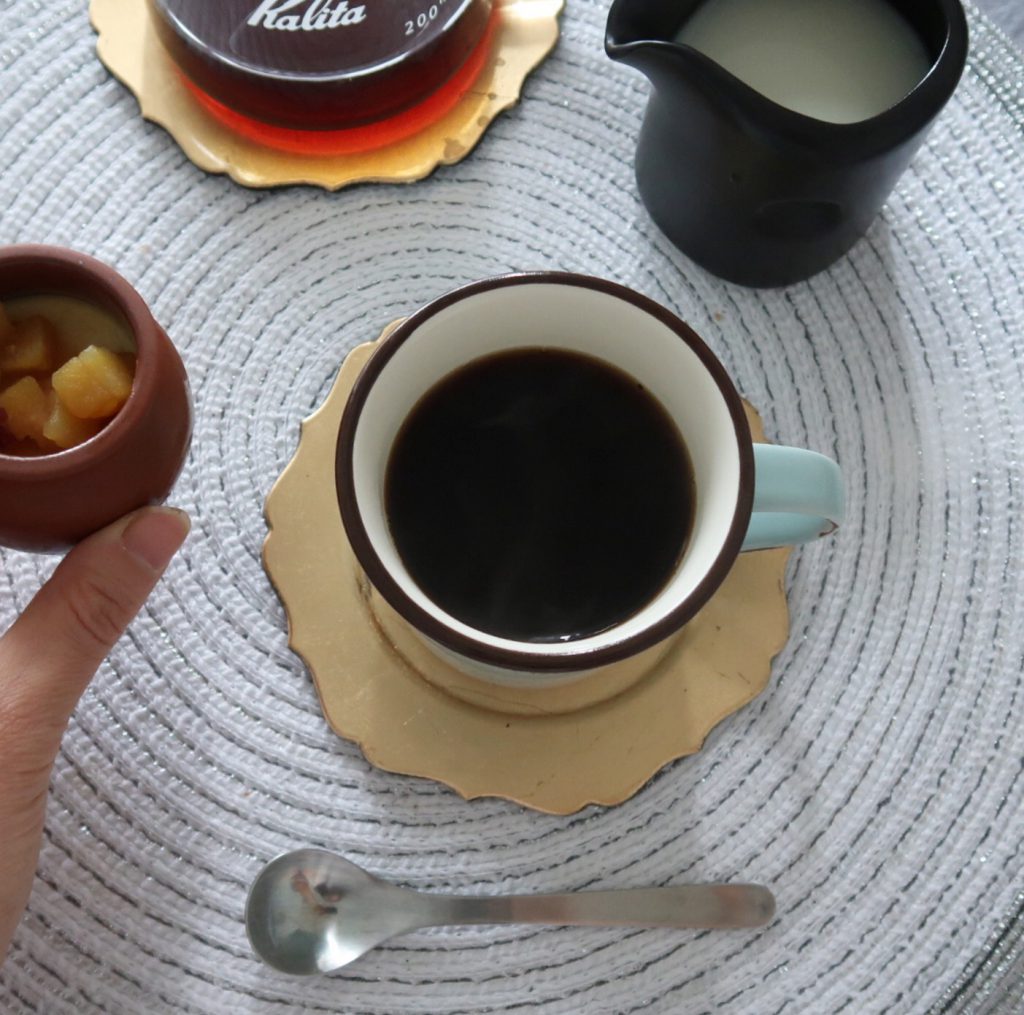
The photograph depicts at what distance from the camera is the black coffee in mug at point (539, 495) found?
1.87ft

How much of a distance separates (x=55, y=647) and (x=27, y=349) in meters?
0.16

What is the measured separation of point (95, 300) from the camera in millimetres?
511

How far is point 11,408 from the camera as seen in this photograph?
49 cm

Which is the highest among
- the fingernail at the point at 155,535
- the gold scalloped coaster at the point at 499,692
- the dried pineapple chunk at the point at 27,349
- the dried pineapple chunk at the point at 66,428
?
the dried pineapple chunk at the point at 27,349

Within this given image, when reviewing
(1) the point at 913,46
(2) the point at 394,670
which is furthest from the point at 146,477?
(1) the point at 913,46

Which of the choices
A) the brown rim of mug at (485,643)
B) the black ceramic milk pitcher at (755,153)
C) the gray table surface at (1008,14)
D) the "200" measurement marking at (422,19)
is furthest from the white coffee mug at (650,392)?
the gray table surface at (1008,14)

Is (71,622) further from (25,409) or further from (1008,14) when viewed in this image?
(1008,14)

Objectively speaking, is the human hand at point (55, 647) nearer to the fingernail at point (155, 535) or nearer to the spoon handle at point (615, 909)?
the fingernail at point (155, 535)

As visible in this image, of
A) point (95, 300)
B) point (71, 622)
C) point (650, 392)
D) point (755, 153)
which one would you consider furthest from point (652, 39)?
point (71, 622)

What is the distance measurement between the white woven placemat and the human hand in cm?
4

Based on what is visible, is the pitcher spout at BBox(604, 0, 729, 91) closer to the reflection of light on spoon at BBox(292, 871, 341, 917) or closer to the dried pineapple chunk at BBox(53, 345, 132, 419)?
the dried pineapple chunk at BBox(53, 345, 132, 419)

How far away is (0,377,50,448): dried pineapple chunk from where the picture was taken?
0.49m

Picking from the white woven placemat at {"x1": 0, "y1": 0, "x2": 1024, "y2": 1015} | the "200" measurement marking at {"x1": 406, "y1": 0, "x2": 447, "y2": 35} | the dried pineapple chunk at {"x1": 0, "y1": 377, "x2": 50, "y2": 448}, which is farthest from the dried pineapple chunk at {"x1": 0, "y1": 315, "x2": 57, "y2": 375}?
the "200" measurement marking at {"x1": 406, "y1": 0, "x2": 447, "y2": 35}

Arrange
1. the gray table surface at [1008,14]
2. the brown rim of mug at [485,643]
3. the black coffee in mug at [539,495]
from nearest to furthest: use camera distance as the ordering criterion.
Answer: the brown rim of mug at [485,643] → the black coffee in mug at [539,495] → the gray table surface at [1008,14]
